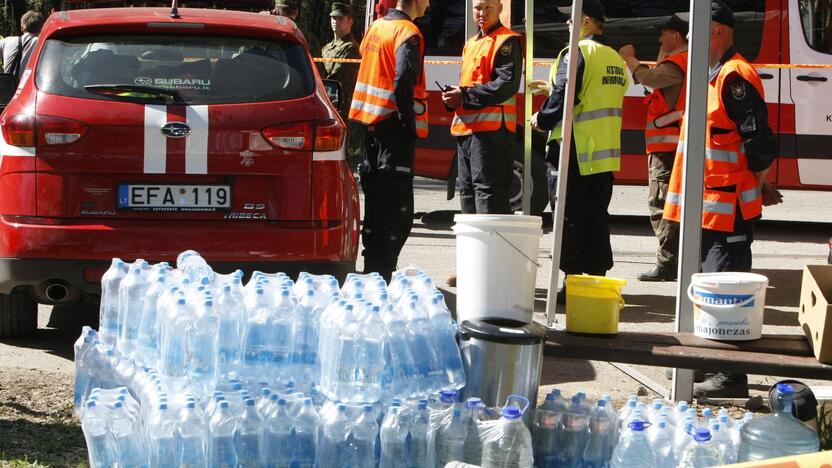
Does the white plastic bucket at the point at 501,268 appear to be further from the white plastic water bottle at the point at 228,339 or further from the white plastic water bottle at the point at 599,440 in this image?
the white plastic water bottle at the point at 228,339

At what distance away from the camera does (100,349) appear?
4562 mm

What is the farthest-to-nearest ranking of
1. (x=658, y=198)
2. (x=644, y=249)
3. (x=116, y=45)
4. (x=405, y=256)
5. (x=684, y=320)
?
(x=644, y=249) < (x=405, y=256) < (x=658, y=198) < (x=116, y=45) < (x=684, y=320)

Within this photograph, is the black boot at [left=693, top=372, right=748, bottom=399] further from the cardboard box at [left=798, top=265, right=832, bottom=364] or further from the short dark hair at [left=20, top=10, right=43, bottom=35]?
the short dark hair at [left=20, top=10, right=43, bottom=35]

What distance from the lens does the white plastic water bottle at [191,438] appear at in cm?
384

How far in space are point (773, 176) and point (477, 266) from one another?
24.2 ft

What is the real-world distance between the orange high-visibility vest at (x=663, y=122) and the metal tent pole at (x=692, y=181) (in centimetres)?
322

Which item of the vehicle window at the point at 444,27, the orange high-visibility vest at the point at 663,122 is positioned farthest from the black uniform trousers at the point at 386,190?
the vehicle window at the point at 444,27

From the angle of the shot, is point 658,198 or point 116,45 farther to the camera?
point 658,198

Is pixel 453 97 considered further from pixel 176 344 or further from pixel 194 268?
pixel 176 344

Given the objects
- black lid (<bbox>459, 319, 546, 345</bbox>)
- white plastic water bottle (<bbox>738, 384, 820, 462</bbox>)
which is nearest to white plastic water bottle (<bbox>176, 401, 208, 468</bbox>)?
black lid (<bbox>459, 319, 546, 345</bbox>)

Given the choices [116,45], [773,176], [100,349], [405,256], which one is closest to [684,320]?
[100,349]

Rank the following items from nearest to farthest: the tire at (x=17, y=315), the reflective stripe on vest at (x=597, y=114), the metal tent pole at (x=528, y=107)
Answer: the tire at (x=17, y=315) → the metal tent pole at (x=528, y=107) → the reflective stripe on vest at (x=597, y=114)

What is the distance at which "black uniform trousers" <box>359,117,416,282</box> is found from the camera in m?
7.52

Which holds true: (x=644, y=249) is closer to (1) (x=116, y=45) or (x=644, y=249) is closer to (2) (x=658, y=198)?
(2) (x=658, y=198)
